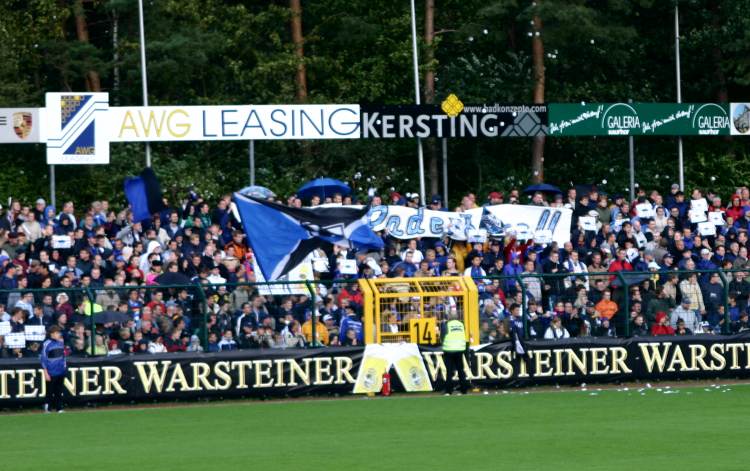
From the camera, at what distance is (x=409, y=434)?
1911 cm

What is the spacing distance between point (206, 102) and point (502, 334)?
20817mm

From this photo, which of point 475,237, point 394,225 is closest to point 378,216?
point 394,225

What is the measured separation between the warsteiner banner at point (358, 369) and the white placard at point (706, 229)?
15.0 ft

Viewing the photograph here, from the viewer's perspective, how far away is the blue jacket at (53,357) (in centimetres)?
2312

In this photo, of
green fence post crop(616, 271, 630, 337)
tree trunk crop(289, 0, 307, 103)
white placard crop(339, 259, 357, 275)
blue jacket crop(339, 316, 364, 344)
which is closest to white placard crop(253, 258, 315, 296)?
white placard crop(339, 259, 357, 275)

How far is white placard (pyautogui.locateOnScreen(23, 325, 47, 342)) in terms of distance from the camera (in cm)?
2375

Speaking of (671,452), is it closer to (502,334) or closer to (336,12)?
(502,334)

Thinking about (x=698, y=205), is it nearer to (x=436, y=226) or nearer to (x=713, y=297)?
(x=713, y=297)

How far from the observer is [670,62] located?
4891 cm

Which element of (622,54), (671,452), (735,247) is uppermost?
(622,54)

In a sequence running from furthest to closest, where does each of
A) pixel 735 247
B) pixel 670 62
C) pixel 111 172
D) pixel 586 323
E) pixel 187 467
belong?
pixel 670 62, pixel 111 172, pixel 735 247, pixel 586 323, pixel 187 467

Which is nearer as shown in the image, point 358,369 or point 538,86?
point 358,369

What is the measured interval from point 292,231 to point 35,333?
5.69m

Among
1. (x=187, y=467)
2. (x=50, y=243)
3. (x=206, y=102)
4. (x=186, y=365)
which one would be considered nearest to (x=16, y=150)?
(x=206, y=102)
